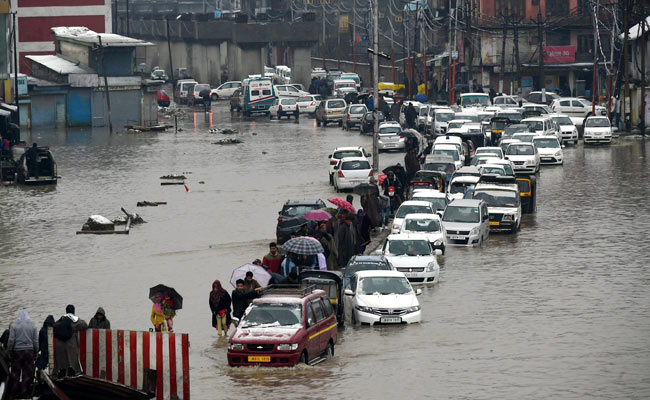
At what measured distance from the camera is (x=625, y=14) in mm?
68000

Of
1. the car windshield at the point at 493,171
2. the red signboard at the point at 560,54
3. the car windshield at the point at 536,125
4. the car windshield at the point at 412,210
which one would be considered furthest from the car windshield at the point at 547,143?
the red signboard at the point at 560,54

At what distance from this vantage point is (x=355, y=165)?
4544 cm

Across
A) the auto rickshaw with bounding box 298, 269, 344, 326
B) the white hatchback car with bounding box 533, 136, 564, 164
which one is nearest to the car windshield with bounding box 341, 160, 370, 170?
the white hatchback car with bounding box 533, 136, 564, 164

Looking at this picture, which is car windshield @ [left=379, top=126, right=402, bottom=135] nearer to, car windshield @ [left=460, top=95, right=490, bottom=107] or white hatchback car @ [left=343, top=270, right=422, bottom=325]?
car windshield @ [left=460, top=95, right=490, bottom=107]

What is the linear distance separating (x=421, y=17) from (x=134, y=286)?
8742 centimetres

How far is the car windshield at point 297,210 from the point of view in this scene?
3466 cm

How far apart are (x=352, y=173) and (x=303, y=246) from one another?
1918 centimetres

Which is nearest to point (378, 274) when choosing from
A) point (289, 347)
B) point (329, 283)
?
point (329, 283)

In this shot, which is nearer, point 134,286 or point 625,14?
point 134,286

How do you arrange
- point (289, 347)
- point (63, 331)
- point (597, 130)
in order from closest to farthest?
point (63, 331) < point (289, 347) < point (597, 130)

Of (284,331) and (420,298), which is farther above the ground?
(284,331)

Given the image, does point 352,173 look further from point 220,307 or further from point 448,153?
point 220,307

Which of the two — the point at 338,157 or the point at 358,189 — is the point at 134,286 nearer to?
the point at 358,189

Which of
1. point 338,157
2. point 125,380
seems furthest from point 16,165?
point 125,380
